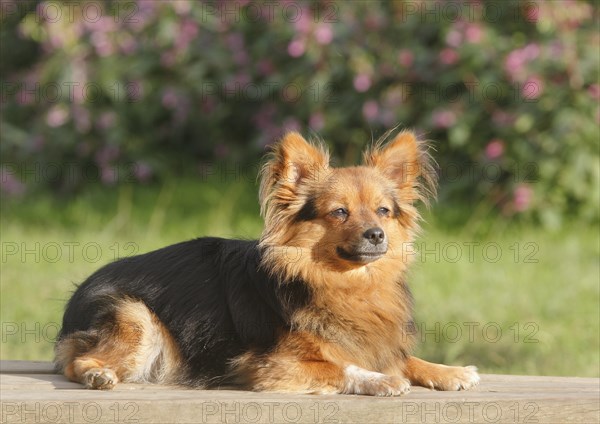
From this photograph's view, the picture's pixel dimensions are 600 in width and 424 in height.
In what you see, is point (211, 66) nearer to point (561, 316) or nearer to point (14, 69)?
point (14, 69)

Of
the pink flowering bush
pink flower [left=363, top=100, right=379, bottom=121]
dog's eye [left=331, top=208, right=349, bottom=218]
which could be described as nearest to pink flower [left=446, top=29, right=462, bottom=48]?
the pink flowering bush

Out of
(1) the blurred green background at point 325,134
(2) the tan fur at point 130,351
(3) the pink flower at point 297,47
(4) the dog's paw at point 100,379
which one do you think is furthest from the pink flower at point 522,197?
(4) the dog's paw at point 100,379

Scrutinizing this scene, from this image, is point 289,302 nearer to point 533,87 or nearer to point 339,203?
point 339,203

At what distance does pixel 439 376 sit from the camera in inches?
157

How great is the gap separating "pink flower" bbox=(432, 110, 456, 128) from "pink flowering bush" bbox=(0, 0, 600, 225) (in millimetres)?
15

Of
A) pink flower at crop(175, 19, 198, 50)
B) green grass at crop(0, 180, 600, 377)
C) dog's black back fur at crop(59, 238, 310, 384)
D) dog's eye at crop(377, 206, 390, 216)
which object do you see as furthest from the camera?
pink flower at crop(175, 19, 198, 50)

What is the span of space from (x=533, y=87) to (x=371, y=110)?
1.59m

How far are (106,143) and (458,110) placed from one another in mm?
4110

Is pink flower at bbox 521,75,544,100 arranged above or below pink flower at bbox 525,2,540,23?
below

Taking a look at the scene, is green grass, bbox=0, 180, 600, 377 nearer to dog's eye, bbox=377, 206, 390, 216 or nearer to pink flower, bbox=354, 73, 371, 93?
dog's eye, bbox=377, 206, 390, 216

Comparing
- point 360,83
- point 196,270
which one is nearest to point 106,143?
point 360,83

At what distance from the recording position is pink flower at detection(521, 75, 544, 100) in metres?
8.46

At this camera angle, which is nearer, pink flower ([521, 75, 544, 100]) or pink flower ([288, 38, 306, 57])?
pink flower ([521, 75, 544, 100])

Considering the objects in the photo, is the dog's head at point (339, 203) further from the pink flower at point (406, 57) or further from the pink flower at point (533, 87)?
the pink flower at point (406, 57)
